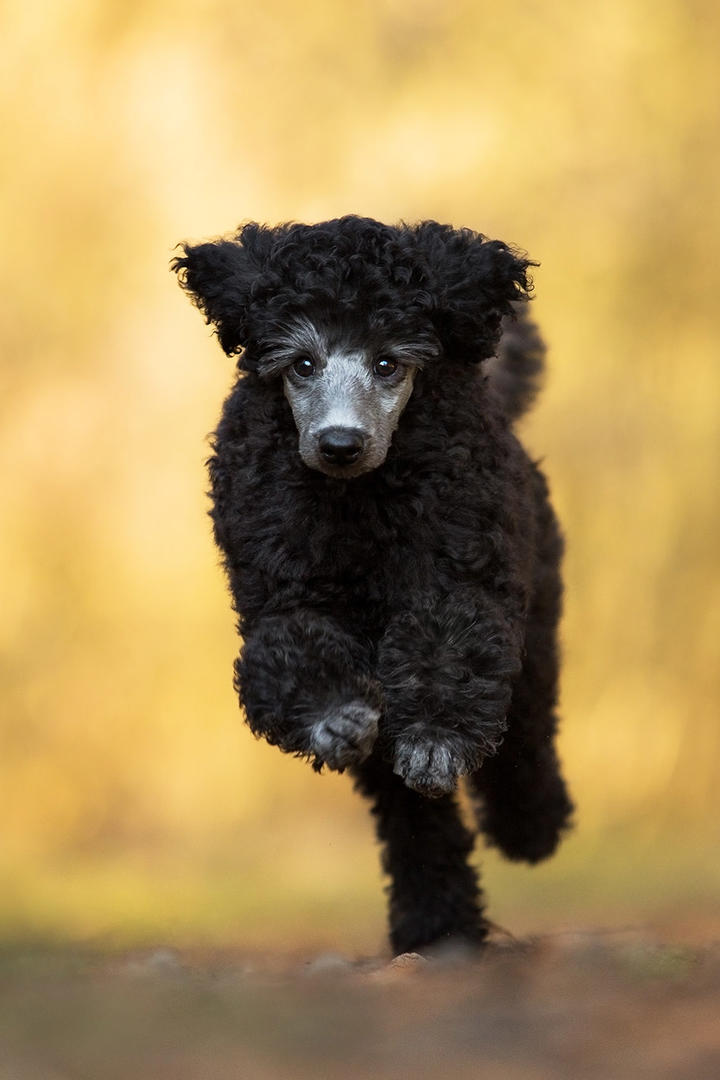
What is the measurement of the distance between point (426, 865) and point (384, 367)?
2.52 meters

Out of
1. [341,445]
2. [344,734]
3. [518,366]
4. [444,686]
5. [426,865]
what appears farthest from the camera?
[518,366]

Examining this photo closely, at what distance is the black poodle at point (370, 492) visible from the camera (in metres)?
6.10

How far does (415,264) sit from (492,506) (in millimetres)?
904

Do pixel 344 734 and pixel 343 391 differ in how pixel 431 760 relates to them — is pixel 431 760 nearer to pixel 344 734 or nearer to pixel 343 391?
pixel 344 734

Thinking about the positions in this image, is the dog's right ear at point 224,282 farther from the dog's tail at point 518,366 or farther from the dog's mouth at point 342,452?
the dog's tail at point 518,366

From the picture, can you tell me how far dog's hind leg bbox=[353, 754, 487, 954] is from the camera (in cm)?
778

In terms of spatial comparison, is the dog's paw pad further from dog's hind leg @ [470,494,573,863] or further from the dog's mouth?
dog's hind leg @ [470,494,573,863]

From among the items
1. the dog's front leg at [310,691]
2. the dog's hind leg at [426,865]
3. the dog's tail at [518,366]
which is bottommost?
the dog's front leg at [310,691]

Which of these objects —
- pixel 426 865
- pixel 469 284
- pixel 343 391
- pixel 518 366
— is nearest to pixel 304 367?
pixel 343 391

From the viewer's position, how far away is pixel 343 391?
617cm

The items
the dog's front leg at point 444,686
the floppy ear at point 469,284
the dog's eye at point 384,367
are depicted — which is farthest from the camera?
the floppy ear at point 469,284

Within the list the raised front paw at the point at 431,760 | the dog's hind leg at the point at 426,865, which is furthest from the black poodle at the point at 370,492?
the dog's hind leg at the point at 426,865

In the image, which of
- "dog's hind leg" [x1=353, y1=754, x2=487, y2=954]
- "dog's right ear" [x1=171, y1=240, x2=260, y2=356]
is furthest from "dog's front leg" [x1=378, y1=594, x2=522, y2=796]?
"dog's hind leg" [x1=353, y1=754, x2=487, y2=954]

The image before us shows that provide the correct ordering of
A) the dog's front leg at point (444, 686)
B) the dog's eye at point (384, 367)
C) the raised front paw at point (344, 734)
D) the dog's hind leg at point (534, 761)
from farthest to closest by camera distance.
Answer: the dog's hind leg at point (534, 761), the dog's eye at point (384, 367), the dog's front leg at point (444, 686), the raised front paw at point (344, 734)
